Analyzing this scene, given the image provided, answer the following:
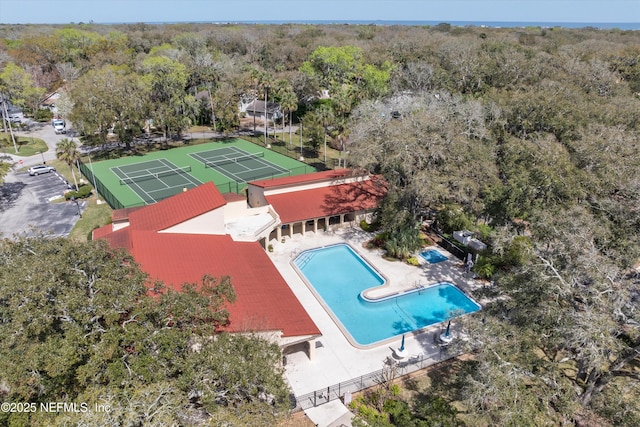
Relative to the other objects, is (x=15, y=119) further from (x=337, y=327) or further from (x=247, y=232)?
(x=337, y=327)

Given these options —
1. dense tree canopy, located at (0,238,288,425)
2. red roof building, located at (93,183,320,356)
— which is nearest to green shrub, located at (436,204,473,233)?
red roof building, located at (93,183,320,356)

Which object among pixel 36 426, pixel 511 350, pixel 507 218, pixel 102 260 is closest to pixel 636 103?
pixel 507 218

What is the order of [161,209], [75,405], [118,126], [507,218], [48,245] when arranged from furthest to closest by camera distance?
[118,126]
[161,209]
[507,218]
[48,245]
[75,405]

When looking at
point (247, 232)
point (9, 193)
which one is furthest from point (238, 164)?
point (9, 193)

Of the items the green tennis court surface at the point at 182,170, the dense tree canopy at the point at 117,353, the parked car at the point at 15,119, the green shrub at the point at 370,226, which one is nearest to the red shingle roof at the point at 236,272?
the dense tree canopy at the point at 117,353

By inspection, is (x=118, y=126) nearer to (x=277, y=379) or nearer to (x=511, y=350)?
(x=277, y=379)

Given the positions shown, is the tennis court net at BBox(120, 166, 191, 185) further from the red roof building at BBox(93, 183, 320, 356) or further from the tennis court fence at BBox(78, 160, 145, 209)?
the red roof building at BBox(93, 183, 320, 356)

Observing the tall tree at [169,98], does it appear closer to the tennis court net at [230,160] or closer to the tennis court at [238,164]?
the tennis court at [238,164]
